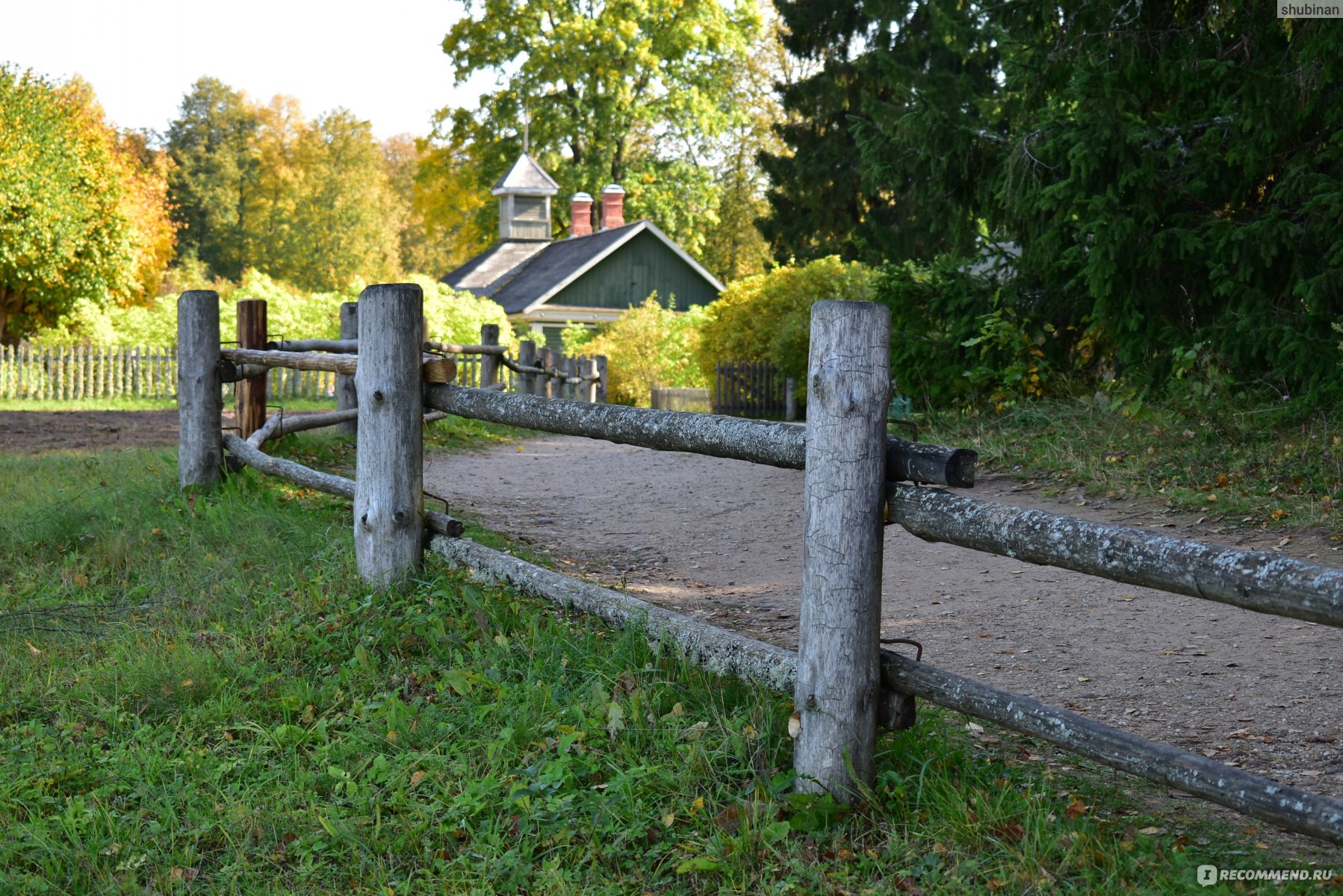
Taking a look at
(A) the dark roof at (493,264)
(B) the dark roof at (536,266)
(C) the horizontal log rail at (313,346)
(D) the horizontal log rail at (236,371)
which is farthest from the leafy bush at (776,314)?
(A) the dark roof at (493,264)

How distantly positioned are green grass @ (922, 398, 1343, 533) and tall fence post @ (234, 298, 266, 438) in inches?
234

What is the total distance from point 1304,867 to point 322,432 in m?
9.49

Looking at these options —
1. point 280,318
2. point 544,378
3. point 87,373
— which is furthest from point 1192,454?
point 87,373

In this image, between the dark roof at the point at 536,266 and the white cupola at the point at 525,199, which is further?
the white cupola at the point at 525,199

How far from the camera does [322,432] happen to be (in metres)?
10.8

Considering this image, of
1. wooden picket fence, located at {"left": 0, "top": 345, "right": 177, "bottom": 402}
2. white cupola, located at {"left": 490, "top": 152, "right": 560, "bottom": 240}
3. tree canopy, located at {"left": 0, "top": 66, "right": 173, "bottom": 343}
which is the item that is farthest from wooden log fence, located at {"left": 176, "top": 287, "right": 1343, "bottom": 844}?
white cupola, located at {"left": 490, "top": 152, "right": 560, "bottom": 240}

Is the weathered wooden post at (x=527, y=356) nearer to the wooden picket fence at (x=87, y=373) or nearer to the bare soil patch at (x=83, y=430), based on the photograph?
the bare soil patch at (x=83, y=430)

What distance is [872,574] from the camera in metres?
3.21

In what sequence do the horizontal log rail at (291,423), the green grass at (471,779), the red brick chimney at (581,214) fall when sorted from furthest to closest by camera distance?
the red brick chimney at (581,214)
the horizontal log rail at (291,423)
the green grass at (471,779)

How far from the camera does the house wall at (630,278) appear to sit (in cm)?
3359

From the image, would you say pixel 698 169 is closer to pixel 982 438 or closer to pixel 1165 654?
pixel 982 438

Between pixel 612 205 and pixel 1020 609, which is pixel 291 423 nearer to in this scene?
pixel 1020 609

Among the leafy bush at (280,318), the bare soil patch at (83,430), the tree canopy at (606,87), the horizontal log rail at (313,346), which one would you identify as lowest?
the bare soil patch at (83,430)

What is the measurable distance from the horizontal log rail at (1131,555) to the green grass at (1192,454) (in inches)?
193
